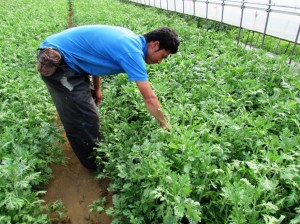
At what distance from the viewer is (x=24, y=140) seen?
12.4ft

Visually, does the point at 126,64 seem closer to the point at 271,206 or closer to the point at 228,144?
the point at 228,144

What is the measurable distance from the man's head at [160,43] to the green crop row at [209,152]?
726 millimetres

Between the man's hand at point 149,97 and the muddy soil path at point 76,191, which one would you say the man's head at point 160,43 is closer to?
the man's hand at point 149,97

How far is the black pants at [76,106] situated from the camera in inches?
136

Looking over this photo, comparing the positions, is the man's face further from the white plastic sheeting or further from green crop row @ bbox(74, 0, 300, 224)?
the white plastic sheeting

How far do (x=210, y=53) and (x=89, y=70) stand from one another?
3528 millimetres

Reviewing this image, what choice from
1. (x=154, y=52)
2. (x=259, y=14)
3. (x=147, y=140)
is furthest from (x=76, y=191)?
(x=259, y=14)

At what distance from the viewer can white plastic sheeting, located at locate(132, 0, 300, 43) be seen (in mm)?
7130

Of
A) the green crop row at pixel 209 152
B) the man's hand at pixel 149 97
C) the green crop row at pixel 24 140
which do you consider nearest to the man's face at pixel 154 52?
the man's hand at pixel 149 97

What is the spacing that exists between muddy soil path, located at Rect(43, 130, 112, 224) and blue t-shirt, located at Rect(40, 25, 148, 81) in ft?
4.83

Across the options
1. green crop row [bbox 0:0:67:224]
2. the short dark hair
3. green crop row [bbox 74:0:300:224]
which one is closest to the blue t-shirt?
the short dark hair

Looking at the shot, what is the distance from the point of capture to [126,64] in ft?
9.88

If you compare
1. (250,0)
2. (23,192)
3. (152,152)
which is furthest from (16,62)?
(250,0)

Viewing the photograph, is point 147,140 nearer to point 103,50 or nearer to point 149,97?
point 149,97
